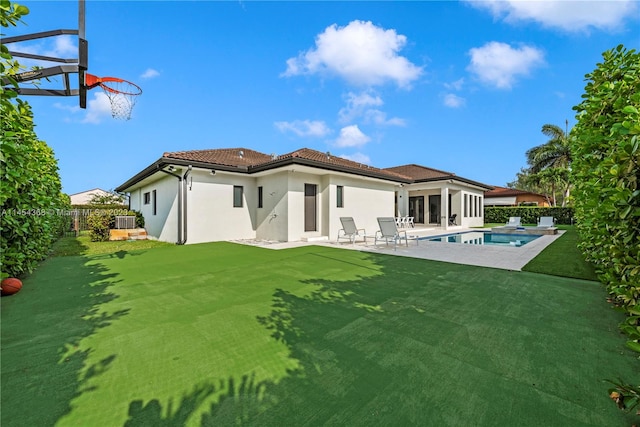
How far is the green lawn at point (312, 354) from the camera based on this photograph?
6.97 feet

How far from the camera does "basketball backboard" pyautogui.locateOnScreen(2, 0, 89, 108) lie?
15.6ft

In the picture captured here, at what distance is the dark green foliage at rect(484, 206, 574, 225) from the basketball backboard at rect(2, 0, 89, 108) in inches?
1333

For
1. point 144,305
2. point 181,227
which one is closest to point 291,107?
point 181,227

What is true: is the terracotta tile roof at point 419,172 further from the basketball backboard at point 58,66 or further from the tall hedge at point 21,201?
the tall hedge at point 21,201

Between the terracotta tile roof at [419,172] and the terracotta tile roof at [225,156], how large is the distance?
11.8m

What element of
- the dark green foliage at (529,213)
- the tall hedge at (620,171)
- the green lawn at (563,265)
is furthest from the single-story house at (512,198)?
the tall hedge at (620,171)

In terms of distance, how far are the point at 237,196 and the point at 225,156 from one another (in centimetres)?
322

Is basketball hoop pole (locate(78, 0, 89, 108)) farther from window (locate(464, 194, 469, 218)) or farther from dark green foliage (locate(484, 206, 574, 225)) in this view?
dark green foliage (locate(484, 206, 574, 225))

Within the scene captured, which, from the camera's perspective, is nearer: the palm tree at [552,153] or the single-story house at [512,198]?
the palm tree at [552,153]

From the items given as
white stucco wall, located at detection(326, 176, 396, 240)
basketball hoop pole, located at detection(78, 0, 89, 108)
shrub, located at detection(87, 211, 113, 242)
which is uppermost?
basketball hoop pole, located at detection(78, 0, 89, 108)

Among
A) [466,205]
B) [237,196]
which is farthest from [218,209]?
[466,205]

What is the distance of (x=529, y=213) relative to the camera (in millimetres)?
27984

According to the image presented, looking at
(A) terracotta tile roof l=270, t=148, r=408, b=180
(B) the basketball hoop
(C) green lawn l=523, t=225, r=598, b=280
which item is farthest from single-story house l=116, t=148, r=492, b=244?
(C) green lawn l=523, t=225, r=598, b=280

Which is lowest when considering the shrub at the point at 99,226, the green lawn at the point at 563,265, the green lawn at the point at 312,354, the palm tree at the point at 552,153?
the green lawn at the point at 312,354
